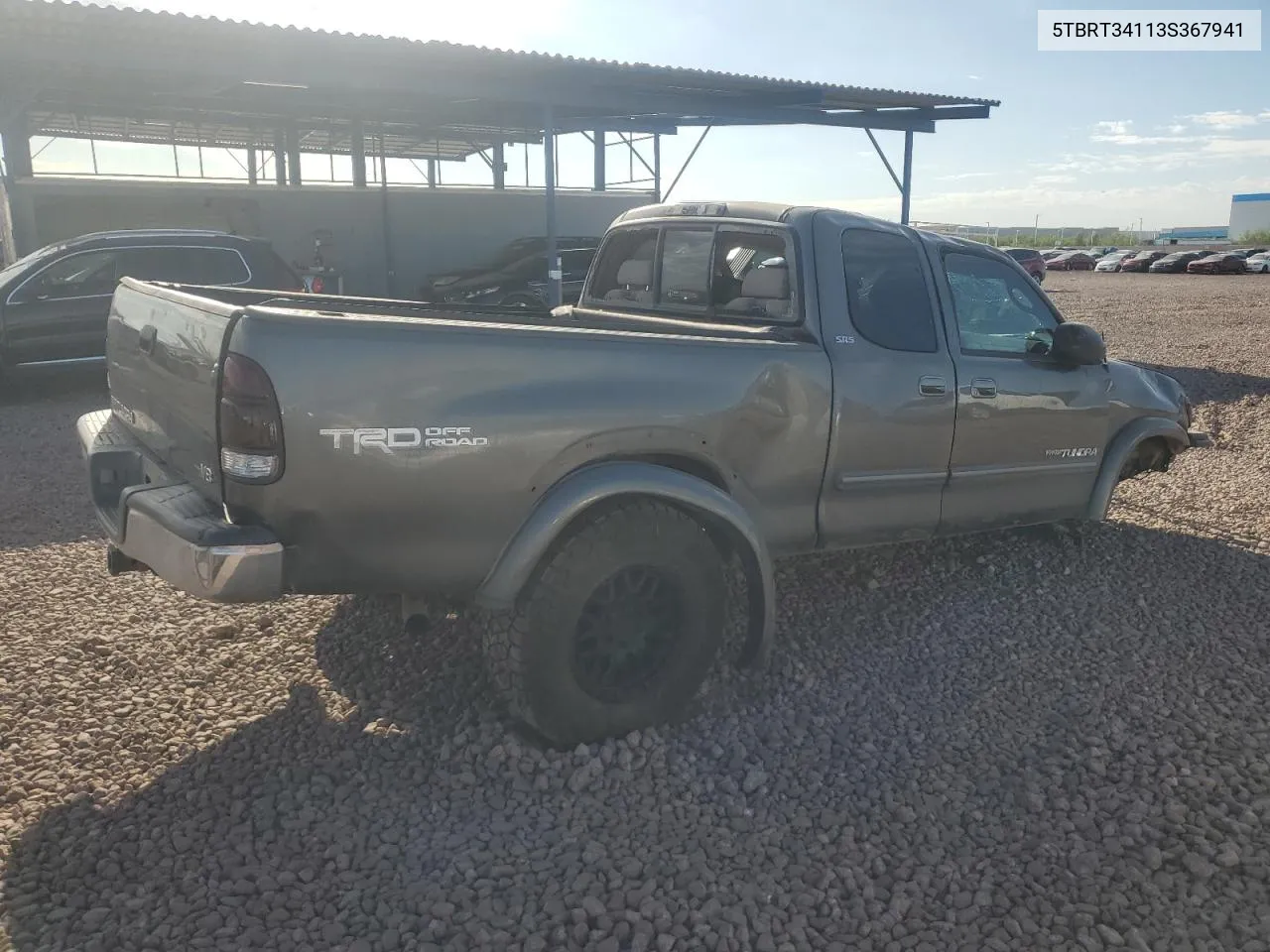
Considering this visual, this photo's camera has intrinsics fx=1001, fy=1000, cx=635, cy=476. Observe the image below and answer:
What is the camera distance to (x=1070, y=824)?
304cm

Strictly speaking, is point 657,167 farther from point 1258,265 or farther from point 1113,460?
point 1258,265

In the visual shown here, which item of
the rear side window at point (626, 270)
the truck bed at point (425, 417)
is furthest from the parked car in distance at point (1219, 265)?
the truck bed at point (425, 417)

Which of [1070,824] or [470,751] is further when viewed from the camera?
[470,751]

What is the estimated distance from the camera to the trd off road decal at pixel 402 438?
289 cm

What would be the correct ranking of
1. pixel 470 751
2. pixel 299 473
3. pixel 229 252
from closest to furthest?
pixel 299 473 → pixel 470 751 → pixel 229 252

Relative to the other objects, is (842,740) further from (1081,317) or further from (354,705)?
(1081,317)

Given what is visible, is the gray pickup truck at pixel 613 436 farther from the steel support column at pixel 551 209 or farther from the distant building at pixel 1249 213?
the distant building at pixel 1249 213

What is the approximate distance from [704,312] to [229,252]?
7.52 m

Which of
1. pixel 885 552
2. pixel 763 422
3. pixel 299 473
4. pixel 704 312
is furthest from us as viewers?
pixel 885 552

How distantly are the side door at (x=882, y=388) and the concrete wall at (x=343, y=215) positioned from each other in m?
14.1

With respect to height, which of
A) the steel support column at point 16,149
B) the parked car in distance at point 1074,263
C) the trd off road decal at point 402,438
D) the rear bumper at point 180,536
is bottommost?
the parked car in distance at point 1074,263

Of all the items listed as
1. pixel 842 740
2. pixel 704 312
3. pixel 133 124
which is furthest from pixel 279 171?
pixel 842 740

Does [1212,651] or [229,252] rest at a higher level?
[229,252]

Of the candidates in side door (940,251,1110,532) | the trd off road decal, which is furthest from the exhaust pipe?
side door (940,251,1110,532)
